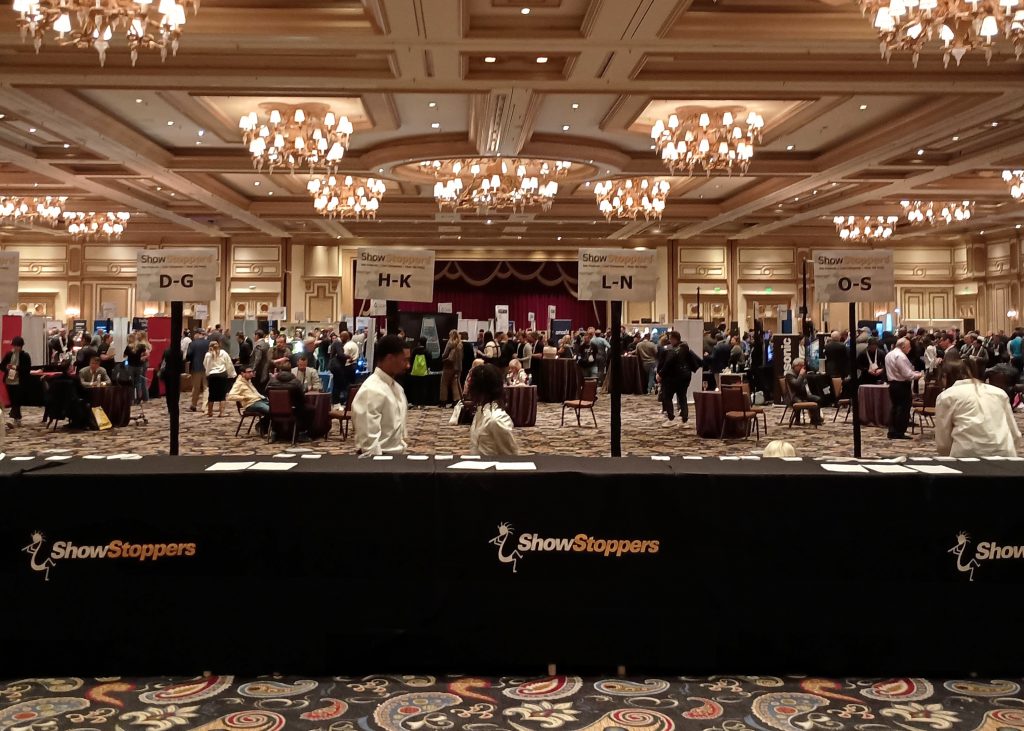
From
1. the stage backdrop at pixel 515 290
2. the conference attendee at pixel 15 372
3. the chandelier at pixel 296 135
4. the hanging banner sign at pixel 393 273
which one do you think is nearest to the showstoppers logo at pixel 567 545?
the hanging banner sign at pixel 393 273

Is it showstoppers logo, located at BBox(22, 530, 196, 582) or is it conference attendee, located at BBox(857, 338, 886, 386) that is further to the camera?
conference attendee, located at BBox(857, 338, 886, 386)

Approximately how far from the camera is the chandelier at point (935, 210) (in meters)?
18.0

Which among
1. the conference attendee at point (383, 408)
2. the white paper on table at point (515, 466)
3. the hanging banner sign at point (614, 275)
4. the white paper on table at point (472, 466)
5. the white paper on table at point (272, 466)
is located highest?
the hanging banner sign at point (614, 275)

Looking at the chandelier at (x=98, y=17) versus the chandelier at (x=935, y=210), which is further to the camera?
the chandelier at (x=935, y=210)

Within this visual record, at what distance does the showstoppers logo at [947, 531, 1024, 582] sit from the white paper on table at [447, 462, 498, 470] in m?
1.68

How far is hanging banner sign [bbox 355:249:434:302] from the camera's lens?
5594 millimetres

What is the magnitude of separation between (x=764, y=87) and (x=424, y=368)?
24.2 feet

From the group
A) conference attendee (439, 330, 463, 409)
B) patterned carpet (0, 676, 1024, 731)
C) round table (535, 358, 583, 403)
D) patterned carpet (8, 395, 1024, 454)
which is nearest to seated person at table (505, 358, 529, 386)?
patterned carpet (8, 395, 1024, 454)

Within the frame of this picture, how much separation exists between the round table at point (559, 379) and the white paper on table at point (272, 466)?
506 inches

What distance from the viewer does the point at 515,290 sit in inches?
1067

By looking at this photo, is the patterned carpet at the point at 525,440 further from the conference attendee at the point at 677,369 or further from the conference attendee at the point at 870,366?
the conference attendee at the point at 870,366

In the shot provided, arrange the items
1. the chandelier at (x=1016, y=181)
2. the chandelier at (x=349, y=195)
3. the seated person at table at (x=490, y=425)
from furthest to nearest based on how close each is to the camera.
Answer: the chandelier at (x=349, y=195)
the chandelier at (x=1016, y=181)
the seated person at table at (x=490, y=425)

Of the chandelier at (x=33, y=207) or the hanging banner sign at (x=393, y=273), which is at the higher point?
the chandelier at (x=33, y=207)

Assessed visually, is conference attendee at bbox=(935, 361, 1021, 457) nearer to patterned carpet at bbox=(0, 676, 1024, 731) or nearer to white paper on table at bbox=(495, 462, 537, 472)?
patterned carpet at bbox=(0, 676, 1024, 731)
